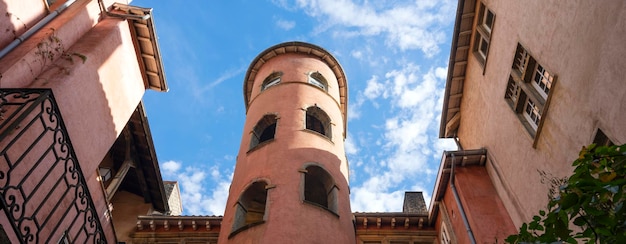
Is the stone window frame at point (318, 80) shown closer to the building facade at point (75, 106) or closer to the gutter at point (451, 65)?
the gutter at point (451, 65)

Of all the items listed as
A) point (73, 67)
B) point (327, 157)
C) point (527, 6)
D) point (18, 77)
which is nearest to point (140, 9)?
point (73, 67)

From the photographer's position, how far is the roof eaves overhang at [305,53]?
20.8 m

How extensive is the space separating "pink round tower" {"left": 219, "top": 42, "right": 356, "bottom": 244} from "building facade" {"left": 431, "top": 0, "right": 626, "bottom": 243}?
12.4ft

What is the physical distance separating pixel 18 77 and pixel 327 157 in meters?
8.64

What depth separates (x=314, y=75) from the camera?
19.4 m

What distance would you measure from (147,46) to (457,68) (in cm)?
1081

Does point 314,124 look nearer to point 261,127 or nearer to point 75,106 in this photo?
point 261,127

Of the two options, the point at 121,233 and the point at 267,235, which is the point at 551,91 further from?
the point at 121,233

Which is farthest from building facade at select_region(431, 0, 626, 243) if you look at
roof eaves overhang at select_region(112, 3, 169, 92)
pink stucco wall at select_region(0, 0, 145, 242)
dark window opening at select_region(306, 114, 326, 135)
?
pink stucco wall at select_region(0, 0, 145, 242)

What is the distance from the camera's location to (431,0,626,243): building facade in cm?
855

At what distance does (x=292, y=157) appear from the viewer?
1360 cm

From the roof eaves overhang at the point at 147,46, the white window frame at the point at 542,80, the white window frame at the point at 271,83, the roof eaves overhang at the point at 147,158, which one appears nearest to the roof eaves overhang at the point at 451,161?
the white window frame at the point at 542,80

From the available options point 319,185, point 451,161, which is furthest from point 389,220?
point 451,161

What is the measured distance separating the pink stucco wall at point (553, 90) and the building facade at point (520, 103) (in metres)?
0.02
